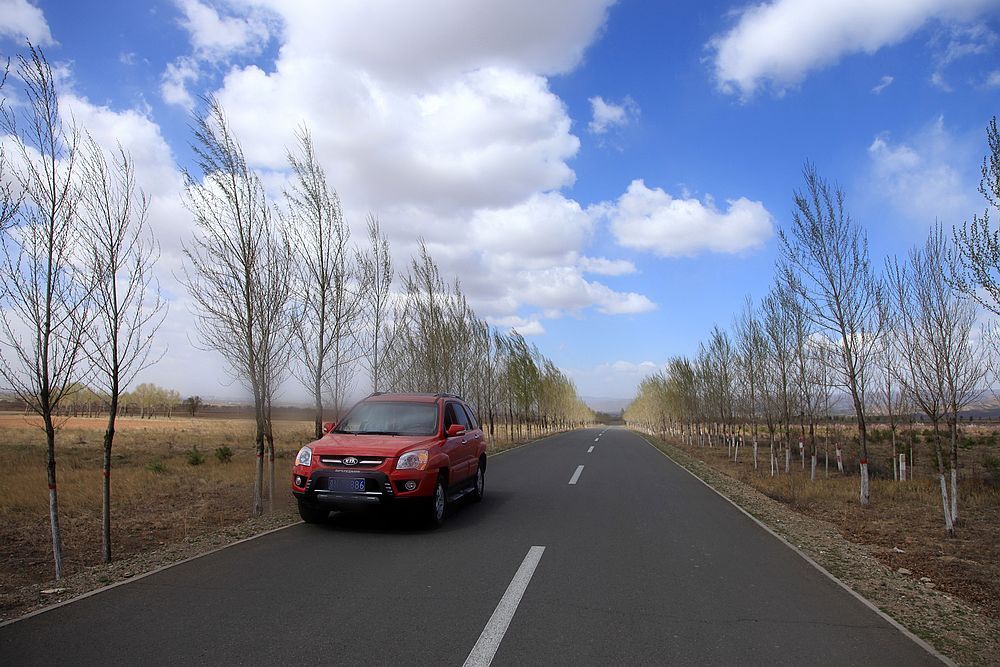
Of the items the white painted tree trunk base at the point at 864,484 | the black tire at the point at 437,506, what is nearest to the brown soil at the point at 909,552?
the white painted tree trunk base at the point at 864,484

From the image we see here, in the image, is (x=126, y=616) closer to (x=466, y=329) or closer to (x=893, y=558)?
(x=893, y=558)

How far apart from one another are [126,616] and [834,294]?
44.1 feet

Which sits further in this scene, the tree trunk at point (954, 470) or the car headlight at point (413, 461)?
the tree trunk at point (954, 470)

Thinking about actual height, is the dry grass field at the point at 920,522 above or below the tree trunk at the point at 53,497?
below

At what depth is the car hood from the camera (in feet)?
27.2

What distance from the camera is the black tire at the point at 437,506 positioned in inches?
336

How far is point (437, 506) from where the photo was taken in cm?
872

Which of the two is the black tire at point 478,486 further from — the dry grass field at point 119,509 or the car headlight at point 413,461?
the dry grass field at point 119,509

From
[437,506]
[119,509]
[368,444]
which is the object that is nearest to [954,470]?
[437,506]

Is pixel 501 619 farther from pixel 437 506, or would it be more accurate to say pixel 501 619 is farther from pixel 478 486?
pixel 478 486

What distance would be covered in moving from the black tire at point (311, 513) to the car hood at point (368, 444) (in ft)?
2.87

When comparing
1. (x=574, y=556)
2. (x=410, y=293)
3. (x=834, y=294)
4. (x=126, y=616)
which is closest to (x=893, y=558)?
(x=574, y=556)

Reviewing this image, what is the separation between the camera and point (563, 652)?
4316mm

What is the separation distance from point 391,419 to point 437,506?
63.4 inches
